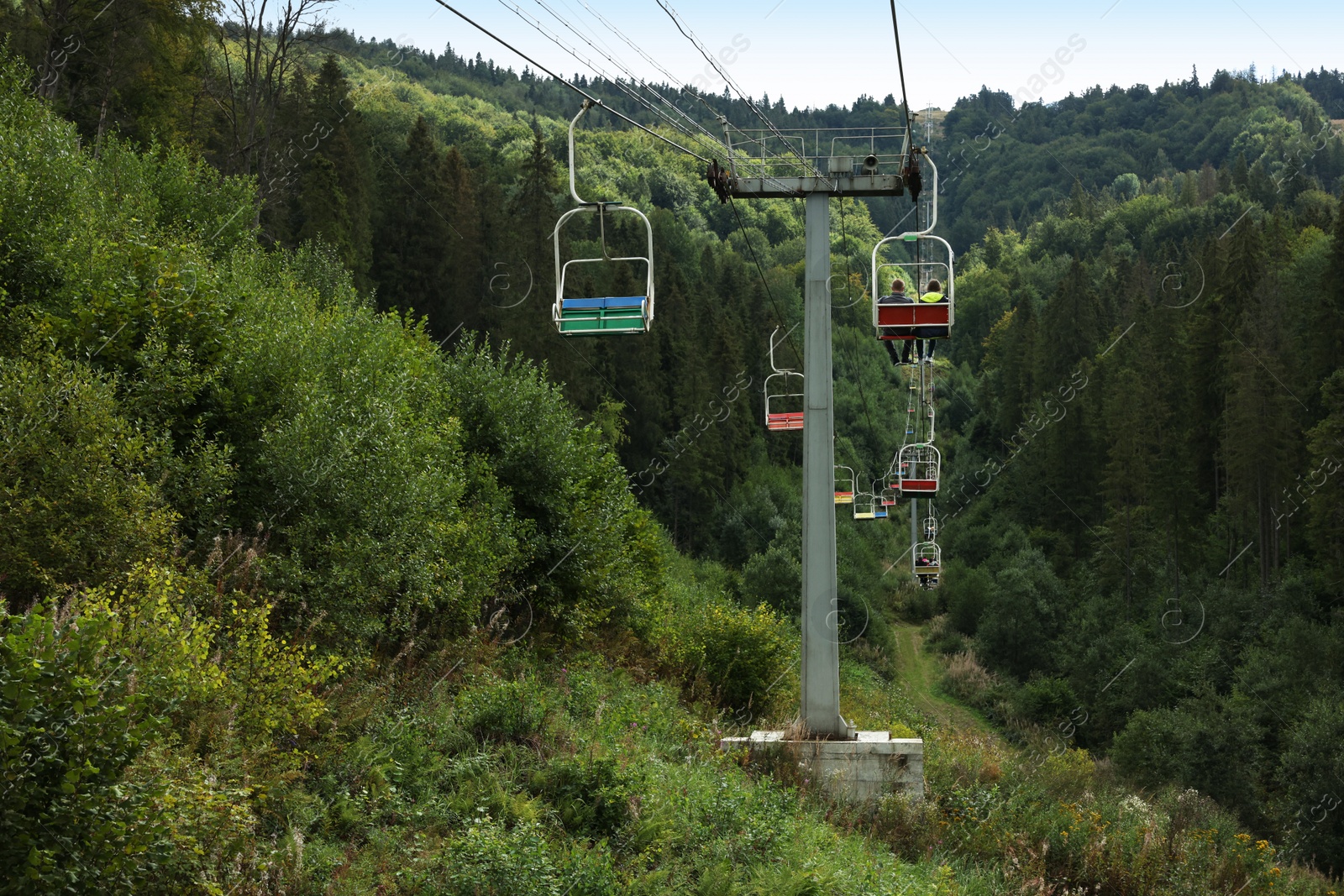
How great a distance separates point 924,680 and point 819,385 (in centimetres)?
4578

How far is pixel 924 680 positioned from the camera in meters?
57.8

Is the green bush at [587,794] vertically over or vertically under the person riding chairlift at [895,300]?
under

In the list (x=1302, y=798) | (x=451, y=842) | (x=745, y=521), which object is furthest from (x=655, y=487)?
(x=451, y=842)

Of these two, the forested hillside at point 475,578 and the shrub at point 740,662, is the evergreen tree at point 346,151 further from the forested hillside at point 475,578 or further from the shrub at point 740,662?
the shrub at point 740,662

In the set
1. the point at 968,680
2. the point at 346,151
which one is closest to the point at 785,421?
the point at 346,151

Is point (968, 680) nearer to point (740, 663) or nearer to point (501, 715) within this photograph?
point (740, 663)

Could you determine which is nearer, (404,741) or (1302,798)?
(404,741)

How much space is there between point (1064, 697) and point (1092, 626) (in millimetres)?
6547

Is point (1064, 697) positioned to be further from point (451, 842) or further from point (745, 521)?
point (451, 842)

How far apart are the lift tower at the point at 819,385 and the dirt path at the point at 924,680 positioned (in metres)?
31.5

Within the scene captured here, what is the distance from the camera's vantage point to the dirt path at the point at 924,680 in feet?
165

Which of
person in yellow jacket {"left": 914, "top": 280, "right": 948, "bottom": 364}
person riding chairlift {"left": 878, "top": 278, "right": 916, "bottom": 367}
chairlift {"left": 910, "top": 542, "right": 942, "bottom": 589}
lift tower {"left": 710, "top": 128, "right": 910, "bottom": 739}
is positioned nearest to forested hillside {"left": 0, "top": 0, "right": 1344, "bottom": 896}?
lift tower {"left": 710, "top": 128, "right": 910, "bottom": 739}

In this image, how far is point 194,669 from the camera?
352 inches

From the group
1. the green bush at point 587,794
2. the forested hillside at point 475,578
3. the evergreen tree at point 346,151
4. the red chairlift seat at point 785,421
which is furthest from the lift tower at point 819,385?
the evergreen tree at point 346,151
